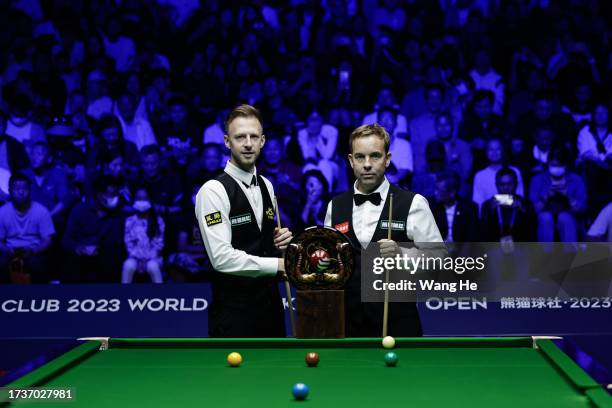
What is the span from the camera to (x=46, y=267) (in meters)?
7.48

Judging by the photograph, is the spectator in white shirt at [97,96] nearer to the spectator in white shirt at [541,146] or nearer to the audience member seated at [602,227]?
the spectator in white shirt at [541,146]

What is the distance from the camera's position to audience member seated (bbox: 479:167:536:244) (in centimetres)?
747

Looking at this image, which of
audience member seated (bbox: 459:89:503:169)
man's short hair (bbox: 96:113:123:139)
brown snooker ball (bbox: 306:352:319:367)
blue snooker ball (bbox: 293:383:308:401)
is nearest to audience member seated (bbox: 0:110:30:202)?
man's short hair (bbox: 96:113:123:139)

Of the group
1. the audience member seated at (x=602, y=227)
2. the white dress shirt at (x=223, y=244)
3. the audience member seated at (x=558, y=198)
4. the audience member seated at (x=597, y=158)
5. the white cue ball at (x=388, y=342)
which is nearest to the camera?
the white cue ball at (x=388, y=342)

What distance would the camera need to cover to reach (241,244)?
4.02 m

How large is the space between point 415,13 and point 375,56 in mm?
628

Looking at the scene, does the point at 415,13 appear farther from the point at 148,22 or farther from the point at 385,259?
the point at 385,259

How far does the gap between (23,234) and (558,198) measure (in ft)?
15.3

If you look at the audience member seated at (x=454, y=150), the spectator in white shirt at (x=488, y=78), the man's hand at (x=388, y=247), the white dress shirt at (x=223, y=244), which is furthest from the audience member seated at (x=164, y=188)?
the man's hand at (x=388, y=247)

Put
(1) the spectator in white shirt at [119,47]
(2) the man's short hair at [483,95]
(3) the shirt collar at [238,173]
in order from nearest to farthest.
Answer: (3) the shirt collar at [238,173], (2) the man's short hair at [483,95], (1) the spectator in white shirt at [119,47]

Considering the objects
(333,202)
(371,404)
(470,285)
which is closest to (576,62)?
(470,285)

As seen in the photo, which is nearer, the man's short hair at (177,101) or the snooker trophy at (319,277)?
the snooker trophy at (319,277)

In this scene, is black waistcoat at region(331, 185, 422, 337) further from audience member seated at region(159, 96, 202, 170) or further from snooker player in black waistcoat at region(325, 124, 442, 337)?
audience member seated at region(159, 96, 202, 170)

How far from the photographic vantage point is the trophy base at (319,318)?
3.52 meters
